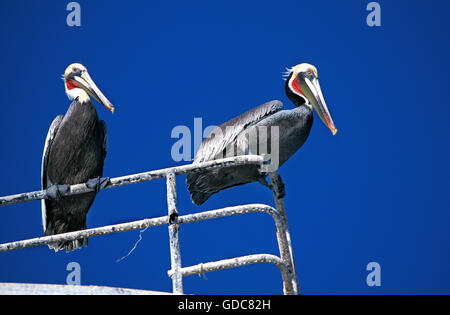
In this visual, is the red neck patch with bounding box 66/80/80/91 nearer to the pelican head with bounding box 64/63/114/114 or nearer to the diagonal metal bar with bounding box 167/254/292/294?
the pelican head with bounding box 64/63/114/114

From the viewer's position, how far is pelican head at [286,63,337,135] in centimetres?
975

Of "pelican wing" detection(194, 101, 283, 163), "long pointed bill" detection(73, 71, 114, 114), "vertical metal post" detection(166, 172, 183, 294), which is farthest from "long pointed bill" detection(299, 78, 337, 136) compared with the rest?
"vertical metal post" detection(166, 172, 183, 294)

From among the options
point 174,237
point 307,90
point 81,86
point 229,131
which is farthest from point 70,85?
point 174,237

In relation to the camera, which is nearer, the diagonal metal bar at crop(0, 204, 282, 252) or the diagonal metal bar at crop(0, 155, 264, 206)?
the diagonal metal bar at crop(0, 204, 282, 252)

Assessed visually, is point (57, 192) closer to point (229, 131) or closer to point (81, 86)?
point (81, 86)

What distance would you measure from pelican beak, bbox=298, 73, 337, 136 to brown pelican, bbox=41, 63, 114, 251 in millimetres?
2850

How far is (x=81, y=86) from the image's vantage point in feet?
30.6

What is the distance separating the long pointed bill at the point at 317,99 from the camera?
31.9 ft

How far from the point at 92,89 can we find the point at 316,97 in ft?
9.46

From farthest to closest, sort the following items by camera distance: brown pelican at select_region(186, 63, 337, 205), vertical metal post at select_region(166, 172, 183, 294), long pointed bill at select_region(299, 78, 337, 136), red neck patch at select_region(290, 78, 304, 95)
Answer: red neck patch at select_region(290, 78, 304, 95) → long pointed bill at select_region(299, 78, 337, 136) → brown pelican at select_region(186, 63, 337, 205) → vertical metal post at select_region(166, 172, 183, 294)

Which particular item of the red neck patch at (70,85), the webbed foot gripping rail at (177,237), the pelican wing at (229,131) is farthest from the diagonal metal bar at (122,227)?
A: the red neck patch at (70,85)

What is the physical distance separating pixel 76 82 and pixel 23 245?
473 cm
